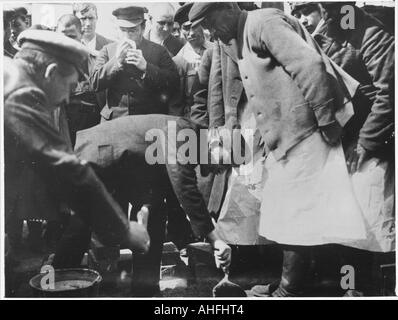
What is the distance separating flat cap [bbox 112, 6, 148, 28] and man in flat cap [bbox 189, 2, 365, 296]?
451 mm

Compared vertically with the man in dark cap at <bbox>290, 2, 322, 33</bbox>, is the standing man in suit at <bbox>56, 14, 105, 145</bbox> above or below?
below

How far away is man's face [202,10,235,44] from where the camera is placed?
486 centimetres

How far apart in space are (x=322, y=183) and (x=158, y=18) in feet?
6.60

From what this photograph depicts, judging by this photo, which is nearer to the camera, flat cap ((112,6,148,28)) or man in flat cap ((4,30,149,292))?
man in flat cap ((4,30,149,292))

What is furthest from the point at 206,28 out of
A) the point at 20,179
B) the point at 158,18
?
the point at 20,179

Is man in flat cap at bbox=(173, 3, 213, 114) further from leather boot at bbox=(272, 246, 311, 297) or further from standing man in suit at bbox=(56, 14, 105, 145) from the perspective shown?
leather boot at bbox=(272, 246, 311, 297)

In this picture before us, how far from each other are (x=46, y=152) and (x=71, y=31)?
1070 mm

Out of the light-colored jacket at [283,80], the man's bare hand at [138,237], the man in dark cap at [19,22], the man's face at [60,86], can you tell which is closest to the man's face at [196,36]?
the light-colored jacket at [283,80]

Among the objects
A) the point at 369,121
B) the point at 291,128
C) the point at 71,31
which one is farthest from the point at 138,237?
the point at 369,121

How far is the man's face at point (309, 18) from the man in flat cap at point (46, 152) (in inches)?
74.3

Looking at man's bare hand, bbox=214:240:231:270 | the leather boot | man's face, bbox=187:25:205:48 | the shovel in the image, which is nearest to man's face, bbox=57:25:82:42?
man's face, bbox=187:25:205:48

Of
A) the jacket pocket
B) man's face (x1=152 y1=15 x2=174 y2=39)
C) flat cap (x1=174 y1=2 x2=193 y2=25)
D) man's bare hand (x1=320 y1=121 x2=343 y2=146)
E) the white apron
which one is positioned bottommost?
the white apron

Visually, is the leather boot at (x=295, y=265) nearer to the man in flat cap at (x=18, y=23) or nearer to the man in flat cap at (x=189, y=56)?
the man in flat cap at (x=189, y=56)

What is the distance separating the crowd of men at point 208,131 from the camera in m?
4.80
